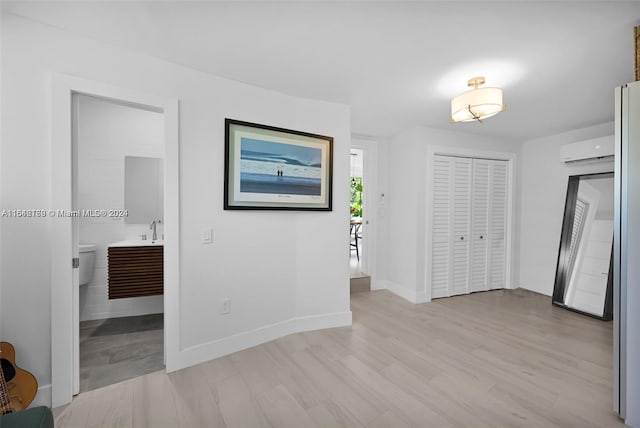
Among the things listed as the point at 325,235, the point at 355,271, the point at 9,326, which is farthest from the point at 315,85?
the point at 355,271

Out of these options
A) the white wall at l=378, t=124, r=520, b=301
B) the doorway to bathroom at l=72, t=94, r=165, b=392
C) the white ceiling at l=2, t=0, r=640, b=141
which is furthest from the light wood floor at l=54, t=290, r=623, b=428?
the white ceiling at l=2, t=0, r=640, b=141

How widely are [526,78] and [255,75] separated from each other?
222 centimetres

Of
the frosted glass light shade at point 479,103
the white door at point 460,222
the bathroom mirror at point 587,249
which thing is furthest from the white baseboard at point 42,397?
the bathroom mirror at point 587,249

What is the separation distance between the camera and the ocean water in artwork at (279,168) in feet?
7.86

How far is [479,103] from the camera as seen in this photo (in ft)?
7.01

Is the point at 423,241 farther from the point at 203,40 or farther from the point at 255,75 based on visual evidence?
the point at 203,40

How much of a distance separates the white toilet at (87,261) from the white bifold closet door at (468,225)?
157 inches

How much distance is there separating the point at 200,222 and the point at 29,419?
1.39 m

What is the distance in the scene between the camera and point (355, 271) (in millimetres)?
4738

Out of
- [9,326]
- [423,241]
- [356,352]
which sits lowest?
[356,352]

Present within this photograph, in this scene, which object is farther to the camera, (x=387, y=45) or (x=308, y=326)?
(x=308, y=326)

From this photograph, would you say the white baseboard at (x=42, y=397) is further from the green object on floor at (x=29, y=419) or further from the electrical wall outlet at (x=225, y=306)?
the electrical wall outlet at (x=225, y=306)

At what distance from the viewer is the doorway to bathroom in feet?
8.73

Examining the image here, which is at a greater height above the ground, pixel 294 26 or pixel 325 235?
pixel 294 26
